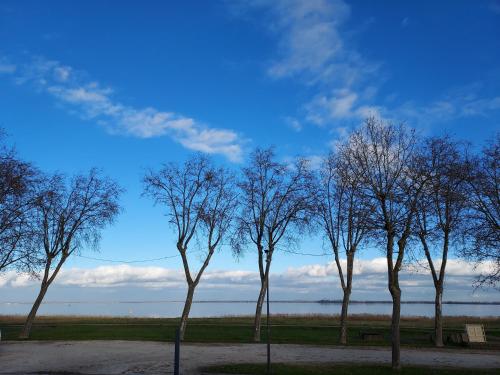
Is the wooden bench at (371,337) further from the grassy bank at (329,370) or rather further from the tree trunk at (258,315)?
the grassy bank at (329,370)

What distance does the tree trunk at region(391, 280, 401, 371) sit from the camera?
18469 mm

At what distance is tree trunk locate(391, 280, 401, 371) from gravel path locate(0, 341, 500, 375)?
3.09 meters

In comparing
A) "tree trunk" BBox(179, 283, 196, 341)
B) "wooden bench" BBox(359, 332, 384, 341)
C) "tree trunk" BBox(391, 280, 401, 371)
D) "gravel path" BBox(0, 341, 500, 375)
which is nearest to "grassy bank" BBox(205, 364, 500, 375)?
"tree trunk" BBox(391, 280, 401, 371)

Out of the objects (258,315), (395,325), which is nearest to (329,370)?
(395,325)

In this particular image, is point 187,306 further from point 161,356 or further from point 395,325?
point 395,325

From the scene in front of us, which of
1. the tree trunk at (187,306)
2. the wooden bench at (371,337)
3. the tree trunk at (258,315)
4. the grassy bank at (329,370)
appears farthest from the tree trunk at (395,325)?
the tree trunk at (187,306)

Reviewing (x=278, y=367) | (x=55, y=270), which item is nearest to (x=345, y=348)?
(x=278, y=367)

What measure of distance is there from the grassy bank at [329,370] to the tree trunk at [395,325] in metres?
0.36

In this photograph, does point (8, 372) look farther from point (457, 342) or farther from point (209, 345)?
point (457, 342)

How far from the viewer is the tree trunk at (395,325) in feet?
60.6

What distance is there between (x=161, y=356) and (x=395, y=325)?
34.0 feet

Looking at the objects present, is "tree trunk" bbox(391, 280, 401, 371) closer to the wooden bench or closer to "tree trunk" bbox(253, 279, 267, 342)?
the wooden bench

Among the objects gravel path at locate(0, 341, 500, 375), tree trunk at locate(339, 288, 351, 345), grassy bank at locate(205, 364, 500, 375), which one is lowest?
gravel path at locate(0, 341, 500, 375)

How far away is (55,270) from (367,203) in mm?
24640
